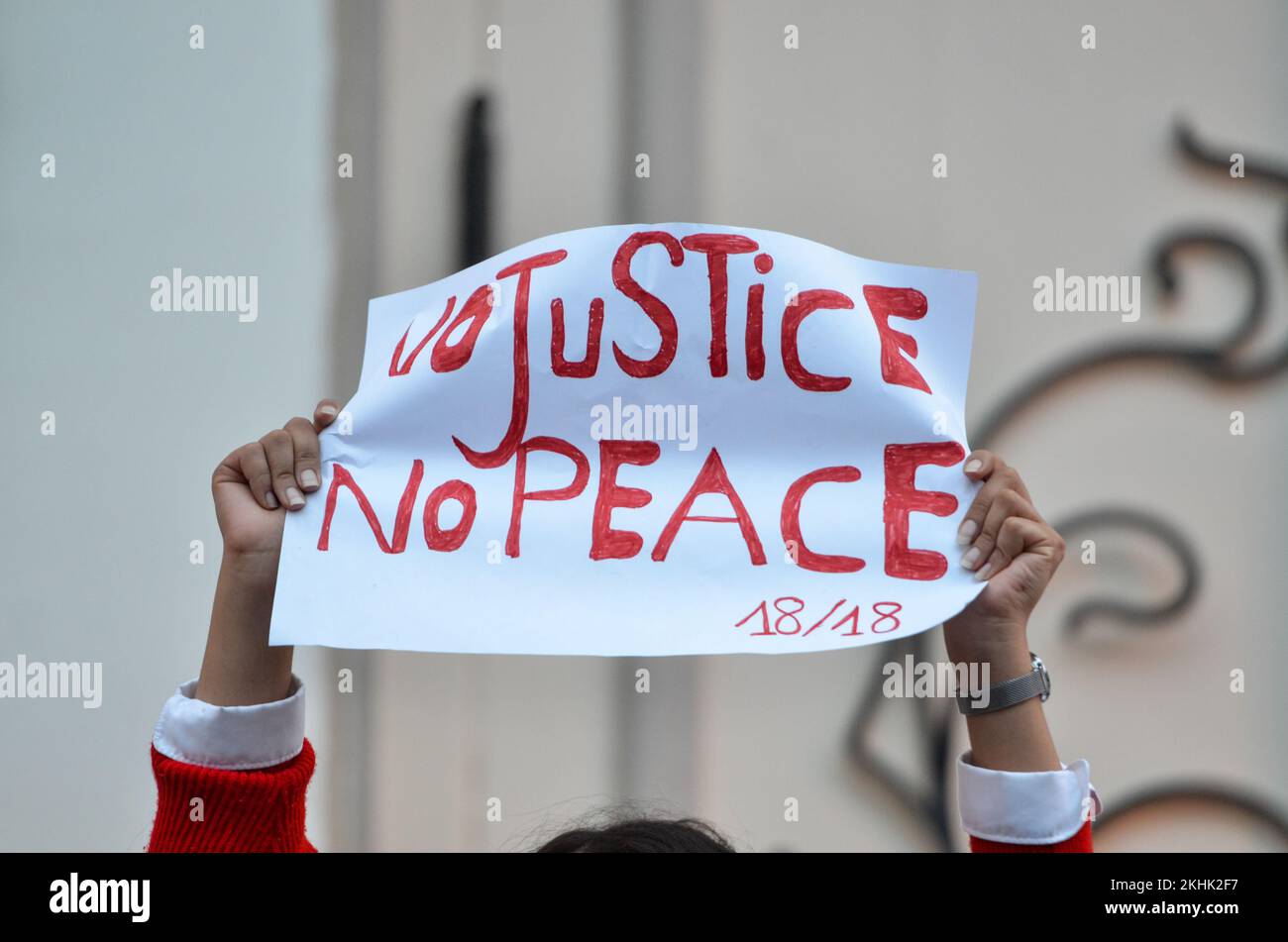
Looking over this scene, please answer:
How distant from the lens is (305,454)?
927 millimetres

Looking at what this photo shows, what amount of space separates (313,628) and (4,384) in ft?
4.16

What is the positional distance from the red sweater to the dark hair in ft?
0.85

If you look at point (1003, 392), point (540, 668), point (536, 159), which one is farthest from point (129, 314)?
point (1003, 392)

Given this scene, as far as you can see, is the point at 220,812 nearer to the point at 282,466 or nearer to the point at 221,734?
the point at 221,734

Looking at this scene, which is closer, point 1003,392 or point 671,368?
point 671,368

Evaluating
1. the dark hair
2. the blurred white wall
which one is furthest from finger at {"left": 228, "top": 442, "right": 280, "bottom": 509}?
the blurred white wall

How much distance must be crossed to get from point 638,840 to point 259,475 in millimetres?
508

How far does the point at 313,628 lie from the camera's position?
0.84 meters

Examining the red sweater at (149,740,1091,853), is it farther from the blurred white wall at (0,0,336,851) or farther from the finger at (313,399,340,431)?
the blurred white wall at (0,0,336,851)

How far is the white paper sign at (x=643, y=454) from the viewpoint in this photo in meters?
0.86

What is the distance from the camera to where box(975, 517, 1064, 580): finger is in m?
0.87
